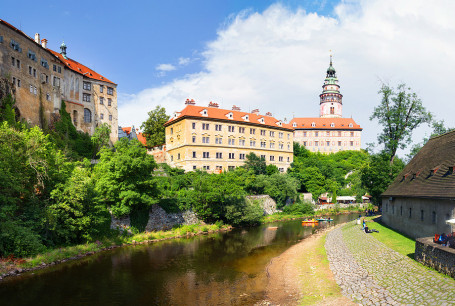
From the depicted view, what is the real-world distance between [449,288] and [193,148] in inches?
1853

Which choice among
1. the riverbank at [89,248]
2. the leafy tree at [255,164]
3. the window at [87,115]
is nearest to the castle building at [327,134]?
the leafy tree at [255,164]

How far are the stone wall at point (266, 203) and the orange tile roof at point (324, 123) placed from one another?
50.0 m

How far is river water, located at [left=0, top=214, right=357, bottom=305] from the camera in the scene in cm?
1734

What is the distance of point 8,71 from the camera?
37.8m

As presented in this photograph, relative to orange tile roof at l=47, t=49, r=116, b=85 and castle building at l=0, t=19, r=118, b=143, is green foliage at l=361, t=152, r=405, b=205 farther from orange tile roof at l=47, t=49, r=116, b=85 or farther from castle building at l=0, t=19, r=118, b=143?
orange tile roof at l=47, t=49, r=116, b=85

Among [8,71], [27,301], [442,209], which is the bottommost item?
[27,301]

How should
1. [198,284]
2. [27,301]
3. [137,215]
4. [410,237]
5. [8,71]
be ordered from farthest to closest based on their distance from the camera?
[8,71] → [137,215] → [410,237] → [198,284] → [27,301]

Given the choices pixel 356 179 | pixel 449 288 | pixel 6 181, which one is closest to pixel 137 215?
pixel 6 181

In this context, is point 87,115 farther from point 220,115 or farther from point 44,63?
point 220,115

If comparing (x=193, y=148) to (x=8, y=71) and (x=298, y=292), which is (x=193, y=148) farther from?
(x=298, y=292)

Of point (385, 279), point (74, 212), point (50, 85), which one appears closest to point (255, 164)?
point (50, 85)

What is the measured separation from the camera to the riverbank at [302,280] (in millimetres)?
15819

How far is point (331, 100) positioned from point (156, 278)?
4154 inches

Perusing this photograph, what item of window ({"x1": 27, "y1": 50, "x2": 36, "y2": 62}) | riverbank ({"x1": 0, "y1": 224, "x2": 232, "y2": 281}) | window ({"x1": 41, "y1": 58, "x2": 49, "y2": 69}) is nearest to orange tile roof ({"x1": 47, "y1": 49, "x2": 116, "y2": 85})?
window ({"x1": 41, "y1": 58, "x2": 49, "y2": 69})
